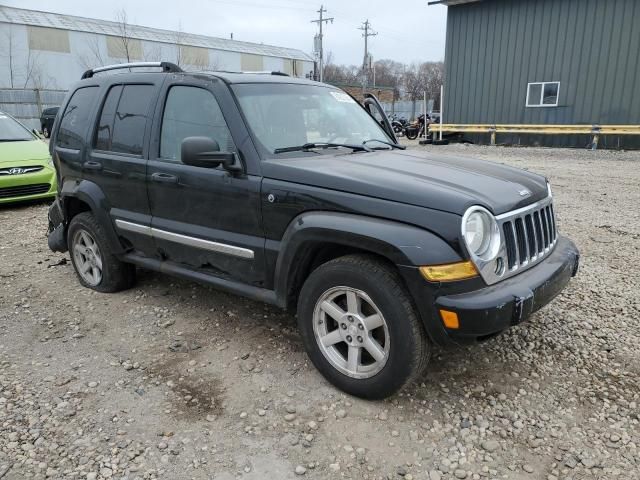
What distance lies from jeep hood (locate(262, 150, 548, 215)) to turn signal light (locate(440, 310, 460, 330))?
1.68ft

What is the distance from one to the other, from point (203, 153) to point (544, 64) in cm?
1723

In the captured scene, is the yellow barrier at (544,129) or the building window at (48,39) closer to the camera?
the yellow barrier at (544,129)

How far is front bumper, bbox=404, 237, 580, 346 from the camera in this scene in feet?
8.46

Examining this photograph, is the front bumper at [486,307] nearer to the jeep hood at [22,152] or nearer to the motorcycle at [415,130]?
the jeep hood at [22,152]

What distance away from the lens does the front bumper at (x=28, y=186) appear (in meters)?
8.33

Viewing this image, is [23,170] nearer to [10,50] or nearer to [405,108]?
[10,50]

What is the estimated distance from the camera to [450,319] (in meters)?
2.61

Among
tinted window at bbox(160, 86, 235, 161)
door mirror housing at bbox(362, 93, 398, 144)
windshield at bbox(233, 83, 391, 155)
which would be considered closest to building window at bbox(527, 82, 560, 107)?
door mirror housing at bbox(362, 93, 398, 144)

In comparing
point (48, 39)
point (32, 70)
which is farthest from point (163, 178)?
point (48, 39)

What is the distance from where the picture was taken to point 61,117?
4.93 metres

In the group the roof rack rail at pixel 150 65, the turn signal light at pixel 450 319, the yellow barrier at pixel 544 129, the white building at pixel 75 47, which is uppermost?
the white building at pixel 75 47

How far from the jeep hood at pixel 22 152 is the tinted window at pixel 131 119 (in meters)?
5.29

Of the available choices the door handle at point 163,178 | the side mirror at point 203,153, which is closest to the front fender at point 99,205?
the door handle at point 163,178

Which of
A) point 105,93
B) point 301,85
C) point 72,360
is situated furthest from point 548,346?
point 105,93
